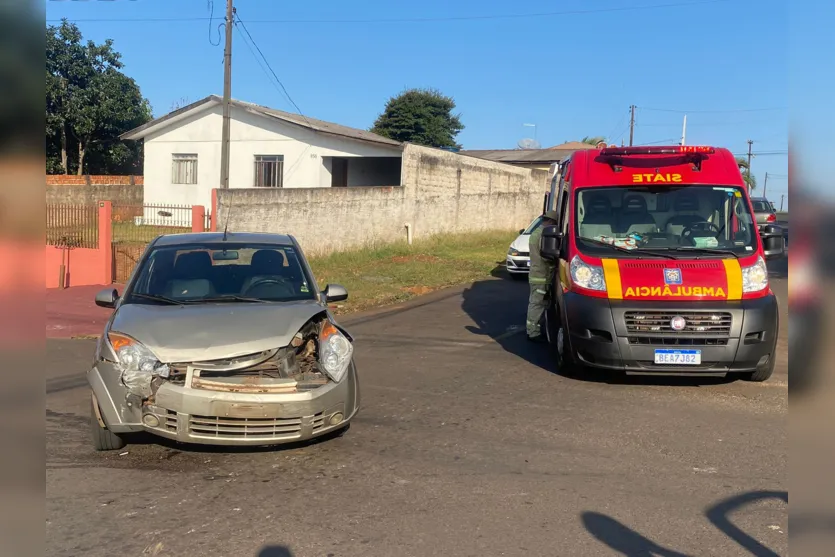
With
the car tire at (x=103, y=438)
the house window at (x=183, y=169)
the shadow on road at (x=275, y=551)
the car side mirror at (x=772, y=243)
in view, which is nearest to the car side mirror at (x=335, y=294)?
the car tire at (x=103, y=438)

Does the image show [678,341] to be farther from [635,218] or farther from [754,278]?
[635,218]

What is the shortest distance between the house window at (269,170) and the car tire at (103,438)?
23604 mm

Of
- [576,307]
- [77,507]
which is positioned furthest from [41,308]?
[576,307]

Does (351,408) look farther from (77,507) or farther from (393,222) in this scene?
(393,222)

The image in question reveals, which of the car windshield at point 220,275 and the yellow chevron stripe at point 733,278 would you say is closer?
the car windshield at point 220,275

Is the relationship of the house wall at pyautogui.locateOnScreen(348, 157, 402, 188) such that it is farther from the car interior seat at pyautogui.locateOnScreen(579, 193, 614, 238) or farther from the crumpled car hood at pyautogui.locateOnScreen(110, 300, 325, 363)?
the crumpled car hood at pyautogui.locateOnScreen(110, 300, 325, 363)

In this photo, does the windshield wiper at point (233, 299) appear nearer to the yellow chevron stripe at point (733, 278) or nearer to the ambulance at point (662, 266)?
the ambulance at point (662, 266)

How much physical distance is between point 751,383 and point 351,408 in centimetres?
473

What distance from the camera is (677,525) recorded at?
173 inches

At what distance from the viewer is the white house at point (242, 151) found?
28047 millimetres

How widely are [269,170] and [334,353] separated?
79.2ft

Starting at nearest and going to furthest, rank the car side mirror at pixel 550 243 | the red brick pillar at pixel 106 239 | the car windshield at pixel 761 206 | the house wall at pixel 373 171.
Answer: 1. the car side mirror at pixel 550 243
2. the red brick pillar at pixel 106 239
3. the car windshield at pixel 761 206
4. the house wall at pixel 373 171

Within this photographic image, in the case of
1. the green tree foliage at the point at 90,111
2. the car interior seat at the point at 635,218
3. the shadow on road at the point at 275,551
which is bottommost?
the shadow on road at the point at 275,551

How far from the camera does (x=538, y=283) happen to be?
10.1 metres
